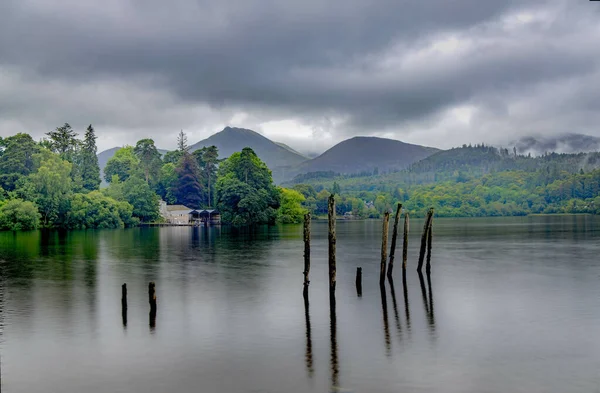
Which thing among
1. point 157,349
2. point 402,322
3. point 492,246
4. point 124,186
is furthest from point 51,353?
point 124,186

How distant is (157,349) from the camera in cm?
2023

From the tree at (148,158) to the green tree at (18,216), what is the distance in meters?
57.9

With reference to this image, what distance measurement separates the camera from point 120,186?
14825 centimetres

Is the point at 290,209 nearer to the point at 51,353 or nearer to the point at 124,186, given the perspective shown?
the point at 124,186

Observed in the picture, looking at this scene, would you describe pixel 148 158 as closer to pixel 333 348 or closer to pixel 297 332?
pixel 297 332

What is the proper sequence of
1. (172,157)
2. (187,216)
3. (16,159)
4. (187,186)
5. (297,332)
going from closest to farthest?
1. (297,332)
2. (16,159)
3. (187,216)
4. (187,186)
5. (172,157)

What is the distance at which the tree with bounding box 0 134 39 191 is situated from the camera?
124750 millimetres

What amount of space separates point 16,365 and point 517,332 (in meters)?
17.4

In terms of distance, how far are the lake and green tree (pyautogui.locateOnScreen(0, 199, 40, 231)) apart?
71.6 m

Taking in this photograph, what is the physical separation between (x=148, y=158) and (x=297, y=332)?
6324 inches

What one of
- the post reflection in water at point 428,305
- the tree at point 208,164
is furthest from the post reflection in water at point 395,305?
the tree at point 208,164

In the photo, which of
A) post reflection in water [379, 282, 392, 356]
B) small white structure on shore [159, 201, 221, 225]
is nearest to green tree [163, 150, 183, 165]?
small white structure on shore [159, 201, 221, 225]

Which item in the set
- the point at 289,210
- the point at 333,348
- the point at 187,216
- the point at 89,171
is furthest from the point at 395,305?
the point at 89,171

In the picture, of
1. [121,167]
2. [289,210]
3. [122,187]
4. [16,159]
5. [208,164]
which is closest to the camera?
[16,159]
